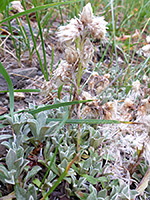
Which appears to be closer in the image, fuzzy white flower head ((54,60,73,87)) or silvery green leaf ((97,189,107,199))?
fuzzy white flower head ((54,60,73,87))

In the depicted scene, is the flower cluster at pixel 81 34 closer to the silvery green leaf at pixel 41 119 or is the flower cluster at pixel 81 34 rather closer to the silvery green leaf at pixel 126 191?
the silvery green leaf at pixel 41 119

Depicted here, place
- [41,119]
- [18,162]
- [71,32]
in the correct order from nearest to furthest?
[71,32]
[18,162]
[41,119]

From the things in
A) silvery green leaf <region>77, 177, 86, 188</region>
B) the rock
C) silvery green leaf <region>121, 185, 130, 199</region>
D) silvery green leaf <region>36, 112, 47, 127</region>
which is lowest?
silvery green leaf <region>121, 185, 130, 199</region>

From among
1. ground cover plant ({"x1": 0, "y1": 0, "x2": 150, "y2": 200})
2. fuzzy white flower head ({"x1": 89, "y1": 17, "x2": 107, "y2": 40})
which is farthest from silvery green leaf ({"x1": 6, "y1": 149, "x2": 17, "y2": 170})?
fuzzy white flower head ({"x1": 89, "y1": 17, "x2": 107, "y2": 40})

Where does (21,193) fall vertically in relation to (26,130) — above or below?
below

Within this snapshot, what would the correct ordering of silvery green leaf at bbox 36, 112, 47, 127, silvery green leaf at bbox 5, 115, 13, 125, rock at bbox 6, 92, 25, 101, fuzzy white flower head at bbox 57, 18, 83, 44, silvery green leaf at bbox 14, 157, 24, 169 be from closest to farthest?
1. fuzzy white flower head at bbox 57, 18, 83, 44
2. silvery green leaf at bbox 14, 157, 24, 169
3. silvery green leaf at bbox 5, 115, 13, 125
4. silvery green leaf at bbox 36, 112, 47, 127
5. rock at bbox 6, 92, 25, 101

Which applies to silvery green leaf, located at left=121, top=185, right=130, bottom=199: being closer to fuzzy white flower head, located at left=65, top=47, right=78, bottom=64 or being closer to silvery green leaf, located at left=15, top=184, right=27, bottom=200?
silvery green leaf, located at left=15, top=184, right=27, bottom=200

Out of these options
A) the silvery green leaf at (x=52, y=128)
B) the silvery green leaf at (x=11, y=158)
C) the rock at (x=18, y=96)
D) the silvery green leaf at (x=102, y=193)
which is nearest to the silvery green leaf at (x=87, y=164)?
the silvery green leaf at (x=102, y=193)

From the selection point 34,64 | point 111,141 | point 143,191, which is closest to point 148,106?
point 111,141

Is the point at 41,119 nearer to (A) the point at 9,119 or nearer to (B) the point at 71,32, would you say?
(A) the point at 9,119

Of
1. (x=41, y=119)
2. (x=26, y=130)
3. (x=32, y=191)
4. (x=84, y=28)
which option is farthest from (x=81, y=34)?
(x=32, y=191)

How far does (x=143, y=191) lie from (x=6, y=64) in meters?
1.57

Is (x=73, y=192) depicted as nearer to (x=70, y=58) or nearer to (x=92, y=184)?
(x=92, y=184)

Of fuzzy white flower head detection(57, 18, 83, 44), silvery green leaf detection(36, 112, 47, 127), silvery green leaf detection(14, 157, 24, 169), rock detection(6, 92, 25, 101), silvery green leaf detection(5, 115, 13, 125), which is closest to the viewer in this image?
fuzzy white flower head detection(57, 18, 83, 44)
